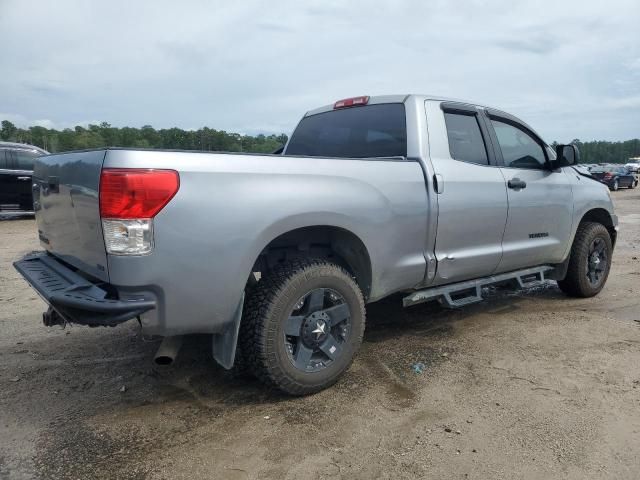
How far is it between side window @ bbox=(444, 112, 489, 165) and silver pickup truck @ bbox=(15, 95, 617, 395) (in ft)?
0.04

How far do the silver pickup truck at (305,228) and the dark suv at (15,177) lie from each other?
916cm

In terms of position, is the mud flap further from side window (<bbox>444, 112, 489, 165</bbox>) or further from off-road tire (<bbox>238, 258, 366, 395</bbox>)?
side window (<bbox>444, 112, 489, 165</bbox>)

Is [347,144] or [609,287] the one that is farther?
[609,287]

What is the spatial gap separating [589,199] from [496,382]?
276 cm

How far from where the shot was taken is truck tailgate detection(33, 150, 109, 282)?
253 centimetres

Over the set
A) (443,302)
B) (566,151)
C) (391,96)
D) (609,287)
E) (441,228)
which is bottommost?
(609,287)

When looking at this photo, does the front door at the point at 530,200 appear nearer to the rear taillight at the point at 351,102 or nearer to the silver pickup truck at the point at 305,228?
the silver pickup truck at the point at 305,228

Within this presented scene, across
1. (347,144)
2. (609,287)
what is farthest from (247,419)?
(609,287)

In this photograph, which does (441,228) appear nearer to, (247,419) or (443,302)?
(443,302)

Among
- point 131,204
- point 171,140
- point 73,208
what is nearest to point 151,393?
point 73,208

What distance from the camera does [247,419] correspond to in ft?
9.44

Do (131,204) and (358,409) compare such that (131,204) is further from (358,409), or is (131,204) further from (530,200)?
(530,200)

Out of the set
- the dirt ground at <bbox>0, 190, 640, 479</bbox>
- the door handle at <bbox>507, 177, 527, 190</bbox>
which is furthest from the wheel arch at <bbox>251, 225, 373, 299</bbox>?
the door handle at <bbox>507, 177, 527, 190</bbox>

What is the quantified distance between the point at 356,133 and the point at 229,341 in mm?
2137
